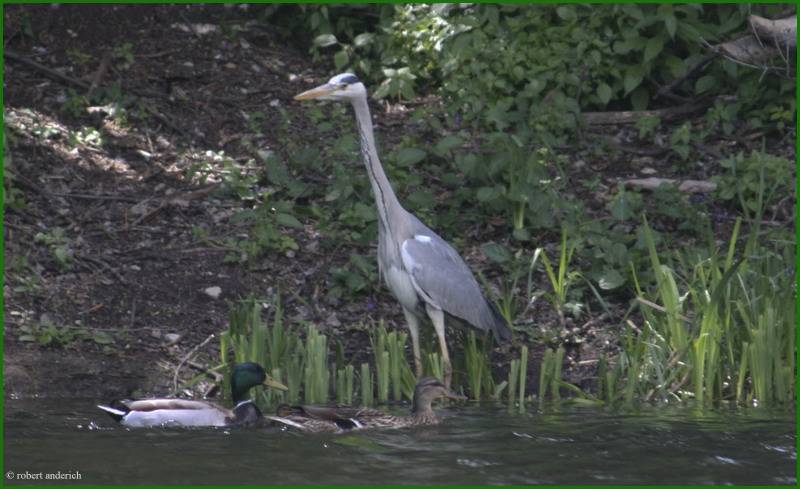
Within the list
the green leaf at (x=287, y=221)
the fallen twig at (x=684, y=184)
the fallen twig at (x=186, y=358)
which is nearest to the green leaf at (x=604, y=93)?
the fallen twig at (x=684, y=184)

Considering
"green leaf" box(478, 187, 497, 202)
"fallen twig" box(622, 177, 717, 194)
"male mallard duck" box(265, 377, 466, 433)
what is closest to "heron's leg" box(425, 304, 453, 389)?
"male mallard duck" box(265, 377, 466, 433)

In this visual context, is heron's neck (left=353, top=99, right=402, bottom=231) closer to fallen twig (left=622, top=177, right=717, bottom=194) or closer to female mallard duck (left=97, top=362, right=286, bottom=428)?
female mallard duck (left=97, top=362, right=286, bottom=428)

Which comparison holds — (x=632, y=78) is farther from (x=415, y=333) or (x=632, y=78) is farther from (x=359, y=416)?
(x=359, y=416)

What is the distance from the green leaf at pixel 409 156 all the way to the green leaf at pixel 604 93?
1.88 m

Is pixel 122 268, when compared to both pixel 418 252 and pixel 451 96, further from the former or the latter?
pixel 451 96

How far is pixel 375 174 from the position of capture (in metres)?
8.17

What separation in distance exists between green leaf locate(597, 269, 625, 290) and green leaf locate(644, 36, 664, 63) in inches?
104

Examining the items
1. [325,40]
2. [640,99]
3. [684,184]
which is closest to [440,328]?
[684,184]

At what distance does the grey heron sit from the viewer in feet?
26.2

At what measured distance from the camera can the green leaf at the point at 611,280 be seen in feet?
29.3

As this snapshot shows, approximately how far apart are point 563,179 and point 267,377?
3.87 metres

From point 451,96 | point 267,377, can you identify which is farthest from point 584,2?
point 267,377

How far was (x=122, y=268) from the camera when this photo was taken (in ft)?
30.5

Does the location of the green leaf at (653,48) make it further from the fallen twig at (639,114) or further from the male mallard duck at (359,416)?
the male mallard duck at (359,416)
